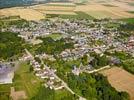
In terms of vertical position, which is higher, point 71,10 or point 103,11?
point 71,10

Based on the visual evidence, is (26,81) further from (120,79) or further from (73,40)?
(73,40)

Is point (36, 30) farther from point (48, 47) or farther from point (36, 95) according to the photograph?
point (36, 95)

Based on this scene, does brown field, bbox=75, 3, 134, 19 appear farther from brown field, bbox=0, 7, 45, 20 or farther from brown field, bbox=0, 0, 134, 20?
brown field, bbox=0, 7, 45, 20

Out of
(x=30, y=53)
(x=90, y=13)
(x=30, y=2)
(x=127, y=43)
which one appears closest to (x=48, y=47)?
(x=30, y=53)

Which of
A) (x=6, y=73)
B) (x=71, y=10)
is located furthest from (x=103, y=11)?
(x=6, y=73)

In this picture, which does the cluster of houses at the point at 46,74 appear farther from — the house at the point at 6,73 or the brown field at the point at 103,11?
the brown field at the point at 103,11

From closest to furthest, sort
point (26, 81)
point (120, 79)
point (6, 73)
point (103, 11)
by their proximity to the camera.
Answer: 1. point (26, 81)
2. point (120, 79)
3. point (6, 73)
4. point (103, 11)

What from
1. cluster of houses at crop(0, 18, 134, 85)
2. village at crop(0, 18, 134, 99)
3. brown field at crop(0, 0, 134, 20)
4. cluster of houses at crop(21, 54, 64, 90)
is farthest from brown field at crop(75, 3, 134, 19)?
cluster of houses at crop(21, 54, 64, 90)
